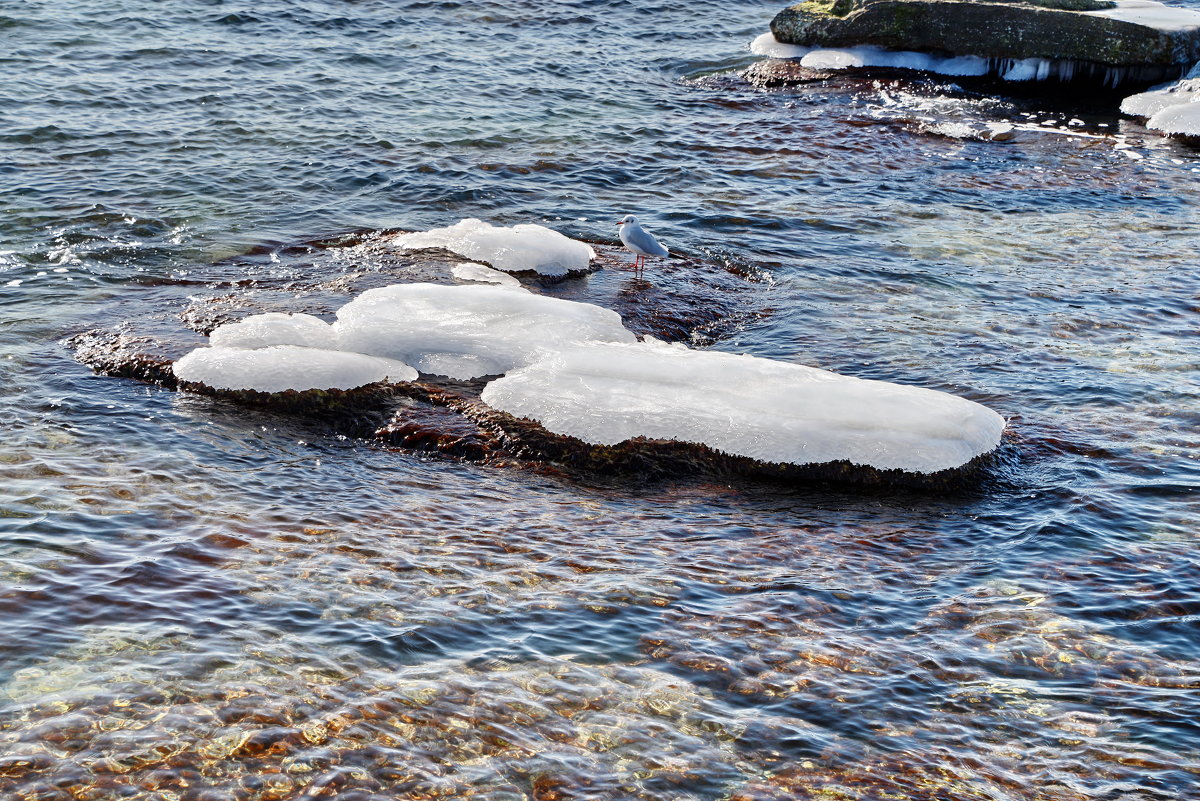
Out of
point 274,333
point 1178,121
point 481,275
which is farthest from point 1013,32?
point 274,333

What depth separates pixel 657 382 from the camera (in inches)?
299

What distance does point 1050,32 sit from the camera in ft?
54.6

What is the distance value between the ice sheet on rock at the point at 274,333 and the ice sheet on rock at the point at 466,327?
0.48 feet

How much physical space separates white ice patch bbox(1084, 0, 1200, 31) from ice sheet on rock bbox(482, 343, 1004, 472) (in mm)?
11938

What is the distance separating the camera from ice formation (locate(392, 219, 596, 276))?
1014 cm

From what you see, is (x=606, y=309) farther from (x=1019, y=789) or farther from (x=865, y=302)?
(x=1019, y=789)

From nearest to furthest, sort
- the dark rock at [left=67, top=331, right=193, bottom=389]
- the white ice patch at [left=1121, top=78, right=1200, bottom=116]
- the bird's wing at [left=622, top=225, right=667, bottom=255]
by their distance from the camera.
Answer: the dark rock at [left=67, top=331, right=193, bottom=389]
the bird's wing at [left=622, top=225, right=667, bottom=255]
the white ice patch at [left=1121, top=78, right=1200, bottom=116]

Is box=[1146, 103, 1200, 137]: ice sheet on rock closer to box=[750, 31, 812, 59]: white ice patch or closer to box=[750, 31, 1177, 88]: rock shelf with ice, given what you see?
box=[750, 31, 1177, 88]: rock shelf with ice

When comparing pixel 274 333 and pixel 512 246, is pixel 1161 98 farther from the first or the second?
pixel 274 333

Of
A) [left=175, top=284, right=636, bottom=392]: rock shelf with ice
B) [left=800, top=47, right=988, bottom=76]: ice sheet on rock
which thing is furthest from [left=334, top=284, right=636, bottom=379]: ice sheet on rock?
[left=800, top=47, right=988, bottom=76]: ice sheet on rock

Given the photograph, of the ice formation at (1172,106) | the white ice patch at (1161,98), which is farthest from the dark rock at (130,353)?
the white ice patch at (1161,98)

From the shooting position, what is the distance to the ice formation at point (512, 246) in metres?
10.1

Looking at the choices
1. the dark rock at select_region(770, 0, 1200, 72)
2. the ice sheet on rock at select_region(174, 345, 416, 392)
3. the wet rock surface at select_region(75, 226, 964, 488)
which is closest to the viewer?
the wet rock surface at select_region(75, 226, 964, 488)

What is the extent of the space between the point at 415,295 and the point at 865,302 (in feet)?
13.1
